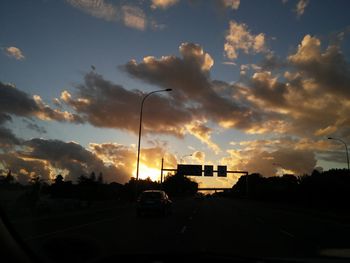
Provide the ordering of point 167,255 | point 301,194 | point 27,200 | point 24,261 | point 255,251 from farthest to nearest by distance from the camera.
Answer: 1. point 301,194
2. point 27,200
3. point 255,251
4. point 167,255
5. point 24,261

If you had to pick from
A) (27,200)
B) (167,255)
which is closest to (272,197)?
(27,200)

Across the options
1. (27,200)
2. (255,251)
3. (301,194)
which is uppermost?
(301,194)

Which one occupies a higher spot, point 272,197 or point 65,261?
point 272,197

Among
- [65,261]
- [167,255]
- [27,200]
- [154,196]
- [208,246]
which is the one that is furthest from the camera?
[27,200]

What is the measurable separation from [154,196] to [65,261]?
79.5ft

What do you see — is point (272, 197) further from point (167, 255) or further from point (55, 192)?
point (167, 255)

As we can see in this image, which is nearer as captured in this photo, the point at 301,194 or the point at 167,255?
the point at 167,255

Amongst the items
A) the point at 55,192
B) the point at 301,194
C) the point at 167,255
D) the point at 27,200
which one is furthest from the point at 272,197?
the point at 167,255

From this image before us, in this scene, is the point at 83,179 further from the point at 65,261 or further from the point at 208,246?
the point at 65,261

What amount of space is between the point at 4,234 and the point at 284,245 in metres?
11.3

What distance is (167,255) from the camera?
5395mm

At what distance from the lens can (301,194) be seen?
7244 cm

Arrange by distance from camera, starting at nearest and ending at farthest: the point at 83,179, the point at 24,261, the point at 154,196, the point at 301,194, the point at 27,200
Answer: the point at 24,261, the point at 154,196, the point at 27,200, the point at 301,194, the point at 83,179

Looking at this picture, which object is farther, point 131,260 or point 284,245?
point 284,245
